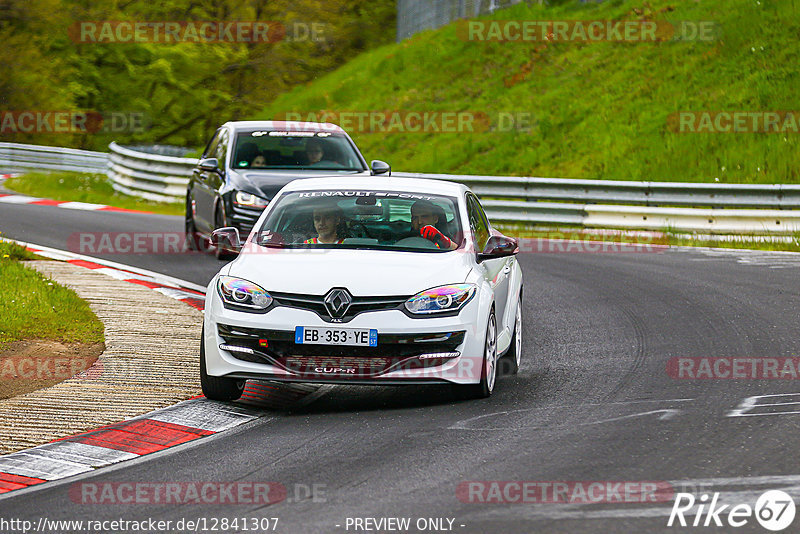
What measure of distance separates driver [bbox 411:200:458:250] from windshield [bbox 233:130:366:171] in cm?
663

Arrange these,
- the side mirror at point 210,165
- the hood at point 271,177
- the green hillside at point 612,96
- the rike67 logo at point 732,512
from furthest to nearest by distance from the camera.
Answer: the green hillside at point 612,96 → the side mirror at point 210,165 → the hood at point 271,177 → the rike67 logo at point 732,512

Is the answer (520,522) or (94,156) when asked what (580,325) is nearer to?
(520,522)

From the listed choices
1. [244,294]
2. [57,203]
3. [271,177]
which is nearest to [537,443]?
[244,294]

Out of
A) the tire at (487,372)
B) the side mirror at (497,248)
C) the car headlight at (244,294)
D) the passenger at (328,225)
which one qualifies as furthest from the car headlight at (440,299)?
the passenger at (328,225)

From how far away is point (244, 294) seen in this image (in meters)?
8.09

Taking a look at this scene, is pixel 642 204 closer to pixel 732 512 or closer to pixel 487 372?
pixel 487 372

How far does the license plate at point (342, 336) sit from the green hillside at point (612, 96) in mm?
16890

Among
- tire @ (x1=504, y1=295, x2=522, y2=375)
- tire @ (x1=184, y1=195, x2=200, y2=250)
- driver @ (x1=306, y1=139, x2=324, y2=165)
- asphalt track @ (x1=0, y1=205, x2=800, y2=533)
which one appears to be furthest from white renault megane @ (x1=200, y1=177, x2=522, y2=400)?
tire @ (x1=184, y1=195, x2=200, y2=250)

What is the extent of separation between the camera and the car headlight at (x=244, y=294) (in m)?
8.01

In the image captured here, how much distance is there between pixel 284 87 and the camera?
52.6m

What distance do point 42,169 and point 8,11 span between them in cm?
1151

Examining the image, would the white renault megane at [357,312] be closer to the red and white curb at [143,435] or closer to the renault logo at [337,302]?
the renault logo at [337,302]

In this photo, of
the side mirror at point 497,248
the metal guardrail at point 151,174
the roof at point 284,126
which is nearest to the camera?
the side mirror at point 497,248

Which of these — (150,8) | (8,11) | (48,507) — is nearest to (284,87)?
(150,8)
